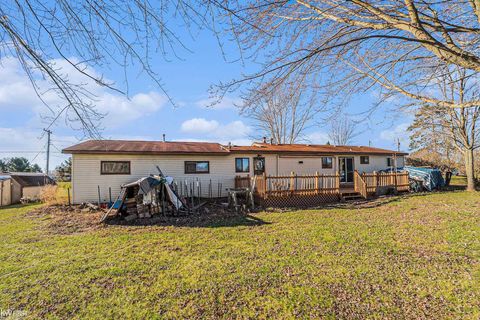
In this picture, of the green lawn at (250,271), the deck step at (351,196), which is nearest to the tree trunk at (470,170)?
the deck step at (351,196)

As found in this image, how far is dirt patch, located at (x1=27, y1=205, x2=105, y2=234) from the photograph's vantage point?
7371mm

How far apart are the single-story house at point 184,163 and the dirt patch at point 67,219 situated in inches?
43.8

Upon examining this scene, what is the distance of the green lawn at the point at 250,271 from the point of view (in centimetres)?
295

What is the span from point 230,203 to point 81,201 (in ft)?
23.2

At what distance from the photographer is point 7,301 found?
320 cm

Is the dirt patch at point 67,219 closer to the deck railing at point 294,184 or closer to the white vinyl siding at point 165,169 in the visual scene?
the white vinyl siding at point 165,169

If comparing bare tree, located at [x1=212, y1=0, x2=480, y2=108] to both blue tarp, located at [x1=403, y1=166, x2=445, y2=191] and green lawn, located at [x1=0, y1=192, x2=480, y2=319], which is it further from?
blue tarp, located at [x1=403, y1=166, x2=445, y2=191]

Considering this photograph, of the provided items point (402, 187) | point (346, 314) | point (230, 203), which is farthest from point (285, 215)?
point (402, 187)

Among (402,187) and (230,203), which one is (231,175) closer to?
(230,203)

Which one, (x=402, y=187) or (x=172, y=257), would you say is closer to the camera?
(x=172, y=257)

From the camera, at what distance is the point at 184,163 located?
12875mm

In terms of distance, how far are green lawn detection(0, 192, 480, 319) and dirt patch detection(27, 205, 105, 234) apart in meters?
0.22

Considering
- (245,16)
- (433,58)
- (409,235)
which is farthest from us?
(409,235)

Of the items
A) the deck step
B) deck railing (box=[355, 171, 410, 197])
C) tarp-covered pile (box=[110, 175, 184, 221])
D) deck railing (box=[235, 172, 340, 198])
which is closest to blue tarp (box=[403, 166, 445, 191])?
deck railing (box=[355, 171, 410, 197])
